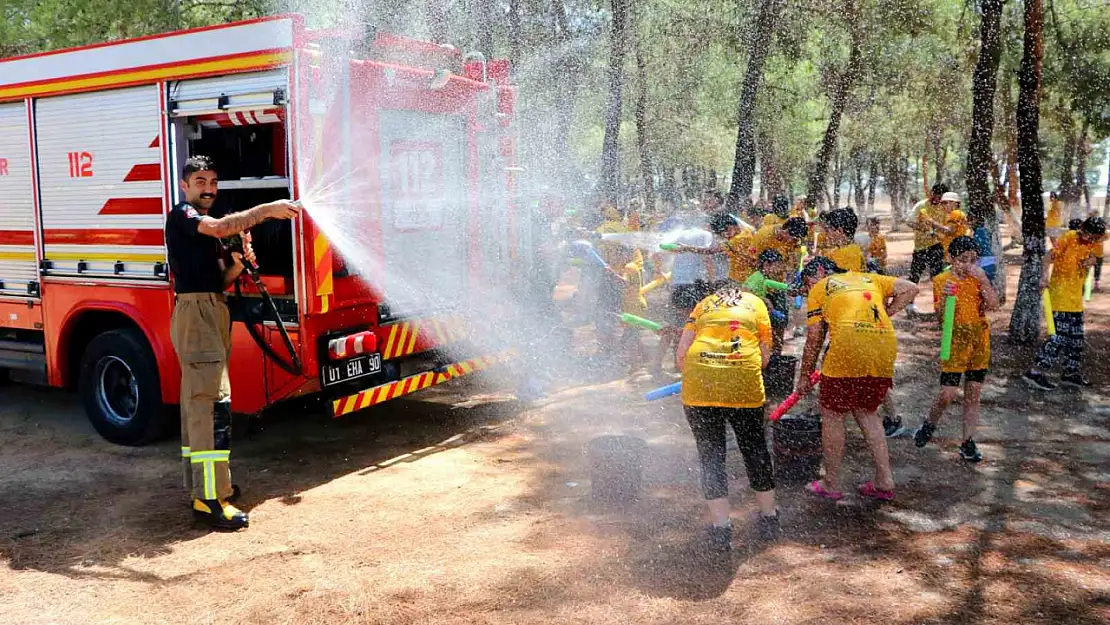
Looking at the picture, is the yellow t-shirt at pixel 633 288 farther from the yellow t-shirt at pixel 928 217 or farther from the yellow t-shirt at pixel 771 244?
the yellow t-shirt at pixel 928 217

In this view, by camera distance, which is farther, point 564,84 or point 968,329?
point 564,84

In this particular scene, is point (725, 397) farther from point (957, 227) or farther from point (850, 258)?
point (957, 227)

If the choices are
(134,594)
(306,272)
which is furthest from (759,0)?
(134,594)

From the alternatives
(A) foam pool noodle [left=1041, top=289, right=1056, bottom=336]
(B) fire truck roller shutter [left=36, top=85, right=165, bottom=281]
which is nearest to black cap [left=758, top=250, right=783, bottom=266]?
(A) foam pool noodle [left=1041, top=289, right=1056, bottom=336]

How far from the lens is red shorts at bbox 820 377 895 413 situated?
4895 mm

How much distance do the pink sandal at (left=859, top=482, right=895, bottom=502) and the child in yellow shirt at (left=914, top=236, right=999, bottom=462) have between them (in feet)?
3.59

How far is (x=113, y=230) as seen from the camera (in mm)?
6113

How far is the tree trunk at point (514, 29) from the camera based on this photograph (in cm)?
1545

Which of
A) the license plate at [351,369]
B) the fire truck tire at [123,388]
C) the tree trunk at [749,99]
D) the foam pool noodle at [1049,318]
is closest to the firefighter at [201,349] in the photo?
the license plate at [351,369]

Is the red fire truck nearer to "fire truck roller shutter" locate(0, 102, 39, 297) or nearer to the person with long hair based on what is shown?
"fire truck roller shutter" locate(0, 102, 39, 297)

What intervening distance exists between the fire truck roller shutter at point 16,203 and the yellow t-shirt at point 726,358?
503 cm

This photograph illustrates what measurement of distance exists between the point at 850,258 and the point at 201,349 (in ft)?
16.0

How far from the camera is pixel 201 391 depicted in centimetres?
500

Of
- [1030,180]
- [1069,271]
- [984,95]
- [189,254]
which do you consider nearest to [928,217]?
[1030,180]
